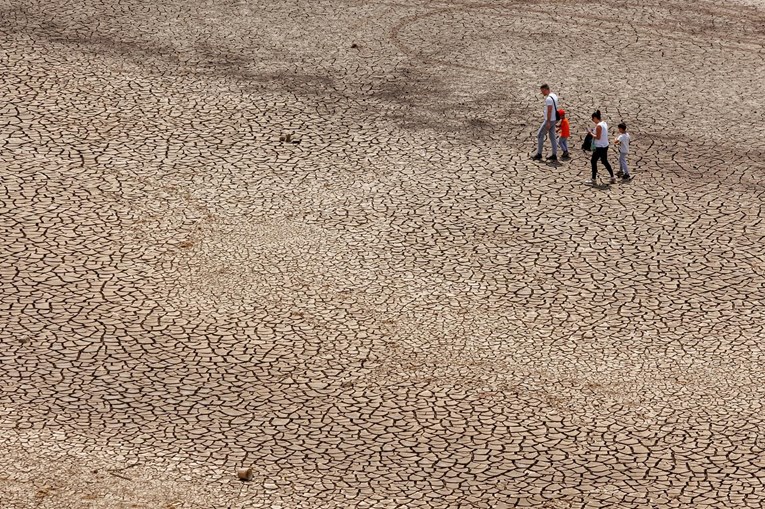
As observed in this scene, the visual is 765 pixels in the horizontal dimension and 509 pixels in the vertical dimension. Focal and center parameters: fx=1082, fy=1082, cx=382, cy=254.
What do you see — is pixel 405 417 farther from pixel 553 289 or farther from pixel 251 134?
pixel 251 134

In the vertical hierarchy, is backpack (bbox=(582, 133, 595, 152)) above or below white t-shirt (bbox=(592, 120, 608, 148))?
below

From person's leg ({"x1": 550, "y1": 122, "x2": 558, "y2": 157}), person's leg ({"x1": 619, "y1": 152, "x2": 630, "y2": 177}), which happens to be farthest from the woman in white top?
person's leg ({"x1": 550, "y1": 122, "x2": 558, "y2": 157})

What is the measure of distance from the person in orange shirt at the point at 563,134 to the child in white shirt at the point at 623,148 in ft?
3.80

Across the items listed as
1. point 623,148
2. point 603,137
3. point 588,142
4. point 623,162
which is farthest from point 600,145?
point 588,142

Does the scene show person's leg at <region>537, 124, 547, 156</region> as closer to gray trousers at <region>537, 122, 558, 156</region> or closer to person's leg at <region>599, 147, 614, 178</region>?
gray trousers at <region>537, 122, 558, 156</region>

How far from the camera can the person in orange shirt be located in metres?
23.1

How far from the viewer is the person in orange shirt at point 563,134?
75.7 feet

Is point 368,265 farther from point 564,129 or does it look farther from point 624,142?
point 624,142

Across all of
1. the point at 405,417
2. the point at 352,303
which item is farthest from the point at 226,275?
the point at 405,417

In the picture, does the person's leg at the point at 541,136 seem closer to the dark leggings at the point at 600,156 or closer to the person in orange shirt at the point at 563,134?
the person in orange shirt at the point at 563,134

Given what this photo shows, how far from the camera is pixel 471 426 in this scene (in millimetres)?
15570

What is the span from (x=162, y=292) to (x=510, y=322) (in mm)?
5902

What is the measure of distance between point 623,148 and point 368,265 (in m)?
6.44

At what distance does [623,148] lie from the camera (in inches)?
878
